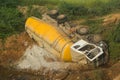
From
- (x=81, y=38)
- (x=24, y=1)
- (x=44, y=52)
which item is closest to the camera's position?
(x=81, y=38)

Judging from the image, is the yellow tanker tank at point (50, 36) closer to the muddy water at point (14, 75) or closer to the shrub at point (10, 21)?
the shrub at point (10, 21)

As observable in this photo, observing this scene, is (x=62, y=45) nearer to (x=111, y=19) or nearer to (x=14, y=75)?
(x=14, y=75)

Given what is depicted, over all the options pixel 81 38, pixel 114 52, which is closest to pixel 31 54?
pixel 81 38

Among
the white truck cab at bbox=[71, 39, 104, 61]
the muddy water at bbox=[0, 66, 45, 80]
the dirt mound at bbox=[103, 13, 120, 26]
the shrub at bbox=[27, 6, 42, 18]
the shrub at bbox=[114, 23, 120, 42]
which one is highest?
the white truck cab at bbox=[71, 39, 104, 61]

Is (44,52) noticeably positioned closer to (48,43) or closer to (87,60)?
(48,43)

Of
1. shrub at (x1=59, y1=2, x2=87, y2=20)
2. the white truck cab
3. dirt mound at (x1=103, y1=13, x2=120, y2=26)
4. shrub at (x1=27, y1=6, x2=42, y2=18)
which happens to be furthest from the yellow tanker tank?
dirt mound at (x1=103, y1=13, x2=120, y2=26)

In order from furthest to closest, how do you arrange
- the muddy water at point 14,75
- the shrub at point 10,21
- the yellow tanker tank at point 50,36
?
the shrub at point 10,21 → the muddy water at point 14,75 → the yellow tanker tank at point 50,36

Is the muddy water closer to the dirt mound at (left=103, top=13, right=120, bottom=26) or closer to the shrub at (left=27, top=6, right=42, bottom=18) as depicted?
the shrub at (left=27, top=6, right=42, bottom=18)

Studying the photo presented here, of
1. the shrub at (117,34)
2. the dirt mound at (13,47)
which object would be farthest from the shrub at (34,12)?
the shrub at (117,34)
